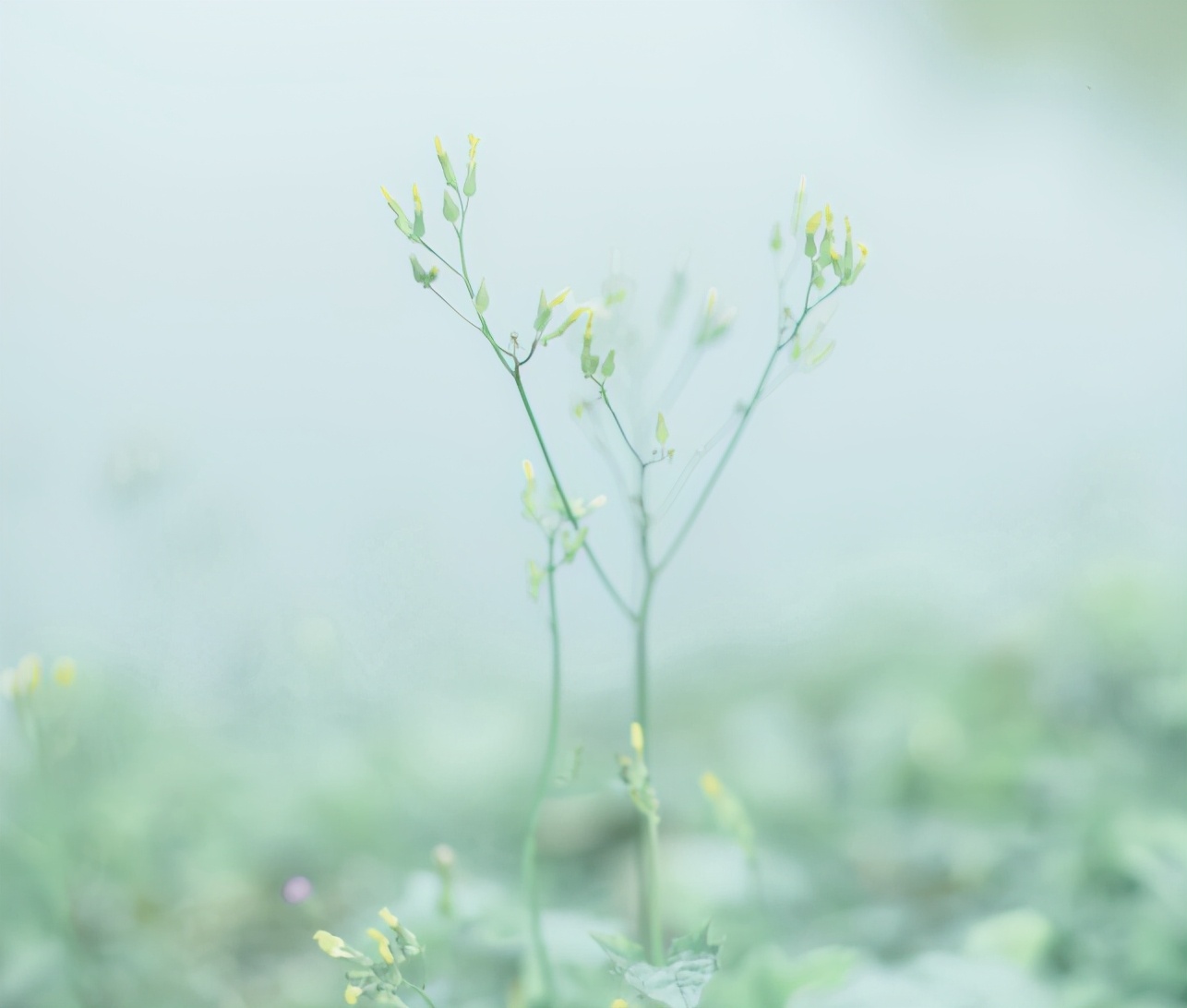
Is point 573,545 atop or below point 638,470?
below

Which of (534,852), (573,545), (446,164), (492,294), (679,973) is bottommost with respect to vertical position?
(679,973)

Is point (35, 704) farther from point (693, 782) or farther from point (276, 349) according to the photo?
point (693, 782)

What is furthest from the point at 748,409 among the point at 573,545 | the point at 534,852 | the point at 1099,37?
the point at 1099,37

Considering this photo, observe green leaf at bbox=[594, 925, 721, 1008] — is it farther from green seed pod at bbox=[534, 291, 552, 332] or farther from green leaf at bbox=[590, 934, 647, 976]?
green seed pod at bbox=[534, 291, 552, 332]

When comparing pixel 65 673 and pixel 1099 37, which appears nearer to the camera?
pixel 65 673

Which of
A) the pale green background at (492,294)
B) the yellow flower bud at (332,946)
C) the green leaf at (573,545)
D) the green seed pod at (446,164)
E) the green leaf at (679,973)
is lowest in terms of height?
the green leaf at (679,973)

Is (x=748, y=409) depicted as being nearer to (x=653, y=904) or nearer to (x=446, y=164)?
(x=446, y=164)

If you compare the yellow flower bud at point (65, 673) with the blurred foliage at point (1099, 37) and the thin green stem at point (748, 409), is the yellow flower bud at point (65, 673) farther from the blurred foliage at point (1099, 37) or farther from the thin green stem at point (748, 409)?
the blurred foliage at point (1099, 37)

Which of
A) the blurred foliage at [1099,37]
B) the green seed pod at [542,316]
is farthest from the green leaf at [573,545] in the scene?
the blurred foliage at [1099,37]

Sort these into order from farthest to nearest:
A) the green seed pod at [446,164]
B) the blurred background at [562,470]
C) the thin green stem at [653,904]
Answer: the blurred background at [562,470] → the thin green stem at [653,904] → the green seed pod at [446,164]
